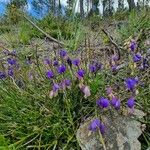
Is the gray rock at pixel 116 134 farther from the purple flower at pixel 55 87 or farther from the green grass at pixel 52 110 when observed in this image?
the purple flower at pixel 55 87

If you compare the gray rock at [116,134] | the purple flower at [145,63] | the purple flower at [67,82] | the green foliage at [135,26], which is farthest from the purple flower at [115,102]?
the green foliage at [135,26]

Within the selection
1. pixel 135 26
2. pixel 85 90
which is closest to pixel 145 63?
pixel 85 90

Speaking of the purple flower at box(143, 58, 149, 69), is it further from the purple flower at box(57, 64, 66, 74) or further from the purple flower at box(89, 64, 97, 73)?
the purple flower at box(57, 64, 66, 74)

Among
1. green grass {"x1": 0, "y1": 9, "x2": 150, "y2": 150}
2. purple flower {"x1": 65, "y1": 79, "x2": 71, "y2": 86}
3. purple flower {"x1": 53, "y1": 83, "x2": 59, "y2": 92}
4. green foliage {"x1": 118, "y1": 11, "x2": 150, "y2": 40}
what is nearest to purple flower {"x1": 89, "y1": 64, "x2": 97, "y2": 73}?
green grass {"x1": 0, "y1": 9, "x2": 150, "y2": 150}

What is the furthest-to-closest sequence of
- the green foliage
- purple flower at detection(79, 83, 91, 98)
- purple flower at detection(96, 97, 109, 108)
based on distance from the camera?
the green foliage, purple flower at detection(79, 83, 91, 98), purple flower at detection(96, 97, 109, 108)

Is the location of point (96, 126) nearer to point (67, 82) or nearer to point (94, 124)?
point (94, 124)

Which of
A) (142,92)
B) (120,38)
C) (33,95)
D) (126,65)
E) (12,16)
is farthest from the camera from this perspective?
(12,16)

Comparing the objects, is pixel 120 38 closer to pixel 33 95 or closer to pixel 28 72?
pixel 28 72

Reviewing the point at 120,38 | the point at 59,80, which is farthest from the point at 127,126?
the point at 120,38
